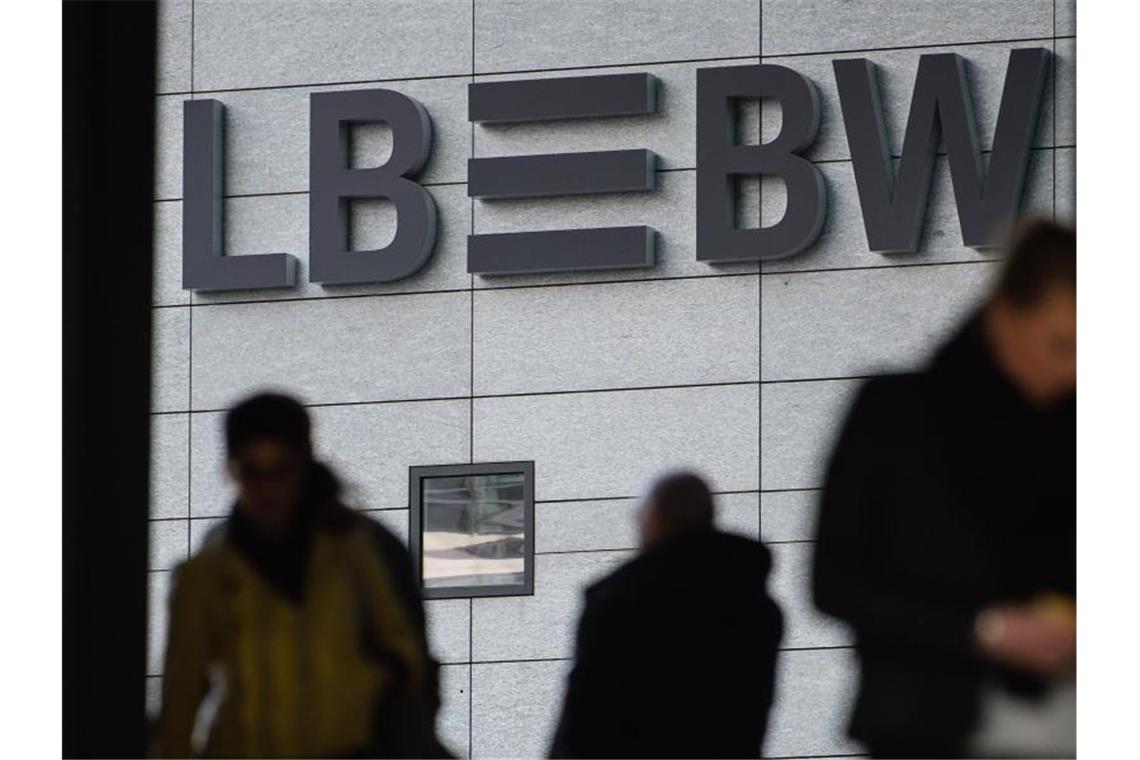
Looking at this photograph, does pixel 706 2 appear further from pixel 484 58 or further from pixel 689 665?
pixel 689 665

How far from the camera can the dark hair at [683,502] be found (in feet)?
10.6

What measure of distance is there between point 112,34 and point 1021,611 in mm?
1278

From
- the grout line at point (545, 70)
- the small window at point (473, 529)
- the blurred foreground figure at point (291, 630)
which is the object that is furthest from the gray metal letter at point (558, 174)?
the blurred foreground figure at point (291, 630)

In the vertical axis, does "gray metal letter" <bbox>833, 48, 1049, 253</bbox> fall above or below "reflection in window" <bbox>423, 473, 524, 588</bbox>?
above

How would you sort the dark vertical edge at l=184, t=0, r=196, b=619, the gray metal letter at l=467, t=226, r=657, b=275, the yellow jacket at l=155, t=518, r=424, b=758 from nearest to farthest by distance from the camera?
the yellow jacket at l=155, t=518, r=424, b=758 < the dark vertical edge at l=184, t=0, r=196, b=619 < the gray metal letter at l=467, t=226, r=657, b=275

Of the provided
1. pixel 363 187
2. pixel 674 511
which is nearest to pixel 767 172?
pixel 363 187

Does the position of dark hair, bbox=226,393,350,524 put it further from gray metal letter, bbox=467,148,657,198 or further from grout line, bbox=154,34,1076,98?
gray metal letter, bbox=467,148,657,198

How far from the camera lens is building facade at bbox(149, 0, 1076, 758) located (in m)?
5.59

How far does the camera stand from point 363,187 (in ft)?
21.1

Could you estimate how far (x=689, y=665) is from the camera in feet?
10.7

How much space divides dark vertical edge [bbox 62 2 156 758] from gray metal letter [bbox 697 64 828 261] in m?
3.50

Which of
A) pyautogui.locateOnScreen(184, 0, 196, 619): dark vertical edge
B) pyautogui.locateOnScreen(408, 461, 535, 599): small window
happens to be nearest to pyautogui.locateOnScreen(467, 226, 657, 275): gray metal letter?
pyautogui.locateOnScreen(408, 461, 535, 599): small window

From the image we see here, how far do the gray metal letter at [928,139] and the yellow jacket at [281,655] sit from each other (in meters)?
3.77

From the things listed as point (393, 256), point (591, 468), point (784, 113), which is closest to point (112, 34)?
point (591, 468)
